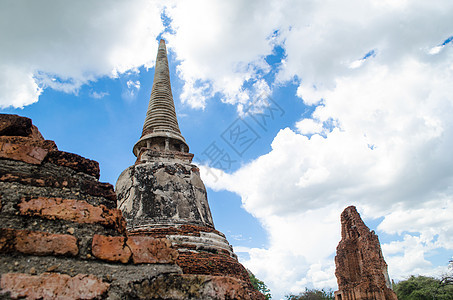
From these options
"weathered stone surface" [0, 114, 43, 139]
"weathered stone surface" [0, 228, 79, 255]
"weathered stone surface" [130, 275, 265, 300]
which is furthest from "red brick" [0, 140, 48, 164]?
"weathered stone surface" [130, 275, 265, 300]

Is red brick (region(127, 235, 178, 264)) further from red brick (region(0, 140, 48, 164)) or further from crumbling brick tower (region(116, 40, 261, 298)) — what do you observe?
crumbling brick tower (region(116, 40, 261, 298))

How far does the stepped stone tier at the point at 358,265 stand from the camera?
15305 mm

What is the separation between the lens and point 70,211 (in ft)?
6.42

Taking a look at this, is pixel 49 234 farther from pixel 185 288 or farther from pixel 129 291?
pixel 185 288

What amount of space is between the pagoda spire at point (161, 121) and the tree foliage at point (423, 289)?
70.8ft

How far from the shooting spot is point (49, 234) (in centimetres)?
179

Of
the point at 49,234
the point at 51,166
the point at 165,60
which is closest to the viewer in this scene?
the point at 49,234

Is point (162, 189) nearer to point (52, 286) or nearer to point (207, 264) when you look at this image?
point (207, 264)

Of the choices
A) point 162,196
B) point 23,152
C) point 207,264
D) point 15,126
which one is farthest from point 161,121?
point 23,152

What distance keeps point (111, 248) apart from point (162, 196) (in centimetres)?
469

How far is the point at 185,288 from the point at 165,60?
1017 centimetres

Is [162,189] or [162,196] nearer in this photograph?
[162,196]

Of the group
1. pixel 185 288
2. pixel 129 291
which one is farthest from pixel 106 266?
pixel 185 288

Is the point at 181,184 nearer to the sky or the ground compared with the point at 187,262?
nearer to the sky
